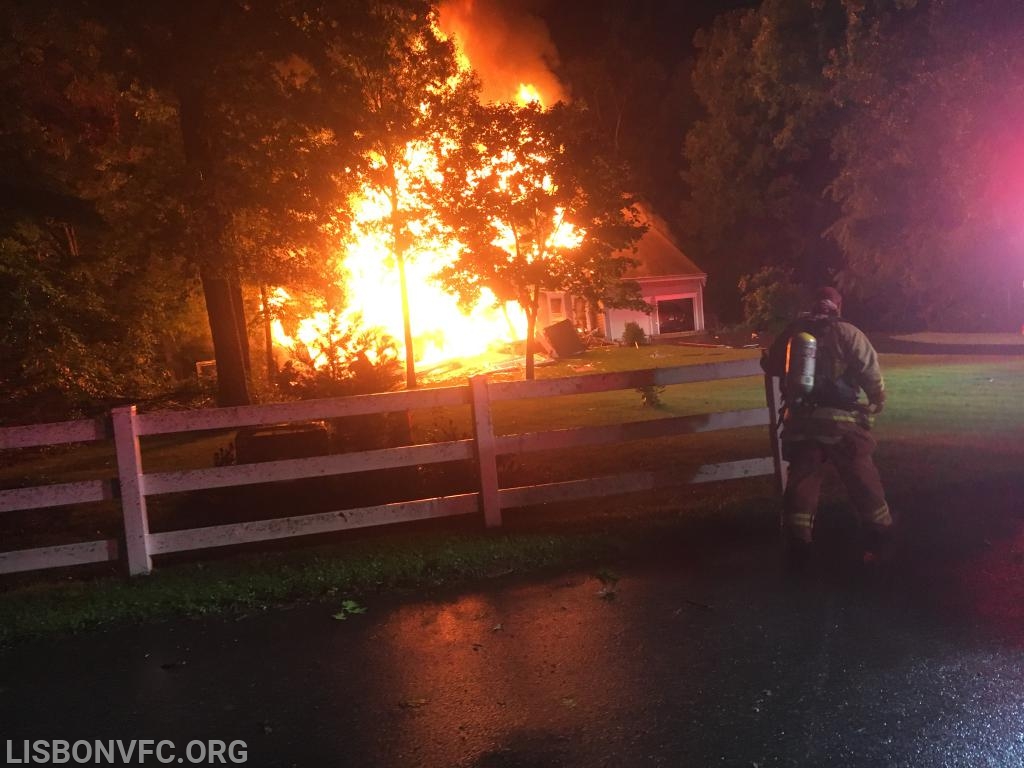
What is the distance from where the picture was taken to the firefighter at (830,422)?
5.31 metres

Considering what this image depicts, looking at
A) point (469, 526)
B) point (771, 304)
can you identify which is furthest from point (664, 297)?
point (469, 526)

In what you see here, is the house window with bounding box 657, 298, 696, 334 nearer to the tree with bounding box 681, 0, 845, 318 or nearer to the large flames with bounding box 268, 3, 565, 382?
the large flames with bounding box 268, 3, 565, 382

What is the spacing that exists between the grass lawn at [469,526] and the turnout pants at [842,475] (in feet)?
2.96

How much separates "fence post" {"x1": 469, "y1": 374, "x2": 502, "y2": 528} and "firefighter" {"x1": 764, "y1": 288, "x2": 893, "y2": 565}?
7.47ft

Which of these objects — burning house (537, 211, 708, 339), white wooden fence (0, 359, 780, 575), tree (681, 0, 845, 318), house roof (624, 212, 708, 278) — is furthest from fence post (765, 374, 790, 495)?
tree (681, 0, 845, 318)

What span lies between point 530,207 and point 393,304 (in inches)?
524

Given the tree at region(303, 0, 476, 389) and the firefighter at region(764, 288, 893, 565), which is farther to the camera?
the tree at region(303, 0, 476, 389)

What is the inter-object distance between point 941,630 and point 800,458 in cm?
156

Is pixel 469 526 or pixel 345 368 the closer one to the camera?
pixel 469 526

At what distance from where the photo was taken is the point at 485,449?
20.8 feet

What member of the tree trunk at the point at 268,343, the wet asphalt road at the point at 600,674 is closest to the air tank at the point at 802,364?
the wet asphalt road at the point at 600,674

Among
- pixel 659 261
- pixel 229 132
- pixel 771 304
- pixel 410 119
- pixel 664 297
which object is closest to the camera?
pixel 229 132

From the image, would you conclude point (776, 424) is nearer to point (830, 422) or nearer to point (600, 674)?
point (830, 422)

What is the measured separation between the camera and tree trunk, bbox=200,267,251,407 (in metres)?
16.8
